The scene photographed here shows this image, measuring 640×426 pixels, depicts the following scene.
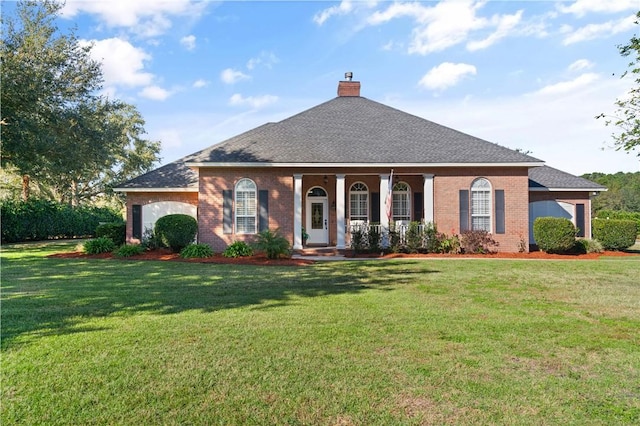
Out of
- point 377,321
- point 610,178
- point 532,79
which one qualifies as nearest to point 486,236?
point 532,79

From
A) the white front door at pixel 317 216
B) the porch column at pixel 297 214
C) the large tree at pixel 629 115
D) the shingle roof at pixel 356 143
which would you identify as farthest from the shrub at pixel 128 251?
the large tree at pixel 629 115

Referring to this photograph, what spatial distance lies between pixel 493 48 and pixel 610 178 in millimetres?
57447

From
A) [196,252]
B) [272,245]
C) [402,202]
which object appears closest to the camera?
[272,245]

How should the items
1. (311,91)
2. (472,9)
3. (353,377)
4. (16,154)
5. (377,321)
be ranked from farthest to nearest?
(311,91)
(16,154)
(472,9)
(377,321)
(353,377)

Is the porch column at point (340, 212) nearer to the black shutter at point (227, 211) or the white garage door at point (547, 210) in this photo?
the black shutter at point (227, 211)

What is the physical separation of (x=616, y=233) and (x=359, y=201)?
35.8ft

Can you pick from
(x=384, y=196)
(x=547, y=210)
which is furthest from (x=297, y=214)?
(x=547, y=210)

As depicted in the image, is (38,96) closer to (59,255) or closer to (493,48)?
(59,255)

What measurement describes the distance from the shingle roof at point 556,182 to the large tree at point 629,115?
8.85ft

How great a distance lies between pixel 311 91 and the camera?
24.0 meters

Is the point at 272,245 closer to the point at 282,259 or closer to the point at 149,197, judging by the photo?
the point at 282,259

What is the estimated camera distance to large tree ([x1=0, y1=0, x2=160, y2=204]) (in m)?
17.0

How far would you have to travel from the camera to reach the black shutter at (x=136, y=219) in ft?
55.0

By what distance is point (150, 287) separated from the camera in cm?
780
